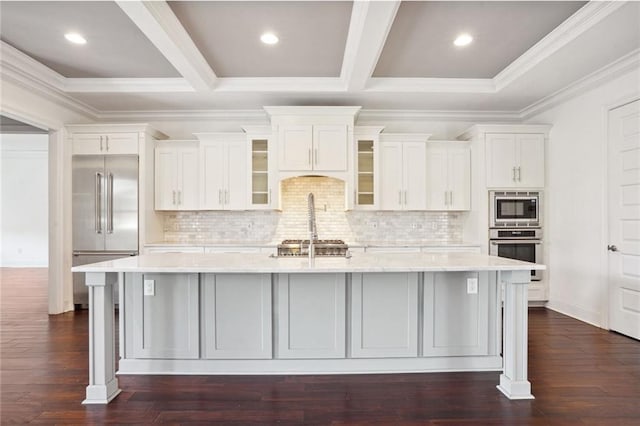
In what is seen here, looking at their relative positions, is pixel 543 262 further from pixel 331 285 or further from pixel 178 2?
pixel 178 2

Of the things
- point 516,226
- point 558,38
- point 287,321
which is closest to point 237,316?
point 287,321

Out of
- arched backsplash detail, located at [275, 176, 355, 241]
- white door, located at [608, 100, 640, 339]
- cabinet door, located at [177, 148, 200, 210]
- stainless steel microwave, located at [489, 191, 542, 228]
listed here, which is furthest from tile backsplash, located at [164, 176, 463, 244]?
white door, located at [608, 100, 640, 339]

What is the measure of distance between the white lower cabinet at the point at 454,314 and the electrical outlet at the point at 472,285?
0.05 feet

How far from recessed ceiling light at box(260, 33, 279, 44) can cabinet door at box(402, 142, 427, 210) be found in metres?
2.35

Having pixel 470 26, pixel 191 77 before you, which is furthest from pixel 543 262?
pixel 191 77

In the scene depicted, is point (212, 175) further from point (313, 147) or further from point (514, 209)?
point (514, 209)

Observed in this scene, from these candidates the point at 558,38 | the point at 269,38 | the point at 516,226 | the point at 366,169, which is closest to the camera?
the point at 558,38

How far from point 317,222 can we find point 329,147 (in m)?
1.18

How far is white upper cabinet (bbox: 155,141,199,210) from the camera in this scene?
504 centimetres

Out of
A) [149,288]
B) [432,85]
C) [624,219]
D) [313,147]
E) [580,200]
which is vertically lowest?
[149,288]

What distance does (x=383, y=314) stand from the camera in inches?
111

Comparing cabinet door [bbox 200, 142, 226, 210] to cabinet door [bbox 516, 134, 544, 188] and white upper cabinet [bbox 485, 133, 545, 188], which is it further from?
cabinet door [bbox 516, 134, 544, 188]

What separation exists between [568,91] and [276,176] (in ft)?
12.1

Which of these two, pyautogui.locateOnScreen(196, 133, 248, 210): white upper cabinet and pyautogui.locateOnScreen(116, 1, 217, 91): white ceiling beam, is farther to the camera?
pyautogui.locateOnScreen(196, 133, 248, 210): white upper cabinet
